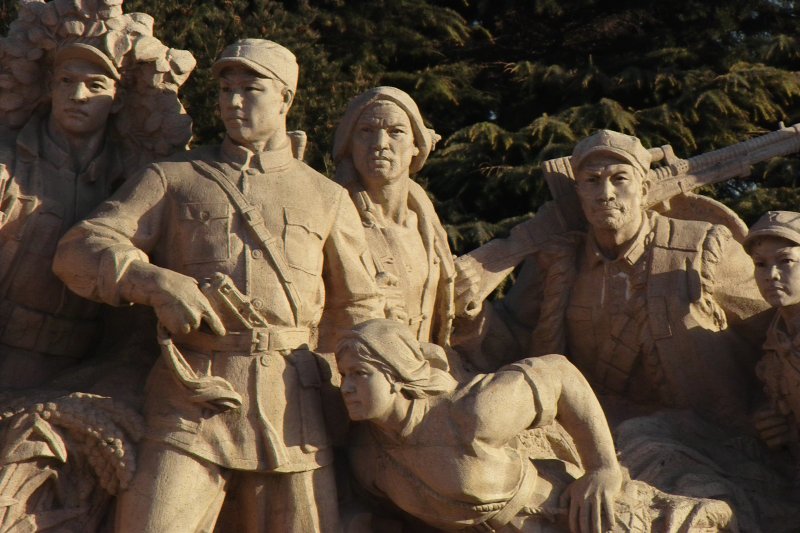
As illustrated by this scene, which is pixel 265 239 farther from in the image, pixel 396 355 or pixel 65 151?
pixel 65 151

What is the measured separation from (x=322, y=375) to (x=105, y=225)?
3.67ft

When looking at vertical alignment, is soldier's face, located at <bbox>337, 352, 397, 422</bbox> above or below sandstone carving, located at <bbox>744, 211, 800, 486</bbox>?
below

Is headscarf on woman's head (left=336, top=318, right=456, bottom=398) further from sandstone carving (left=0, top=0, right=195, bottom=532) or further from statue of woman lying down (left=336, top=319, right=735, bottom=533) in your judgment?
sandstone carving (left=0, top=0, right=195, bottom=532)

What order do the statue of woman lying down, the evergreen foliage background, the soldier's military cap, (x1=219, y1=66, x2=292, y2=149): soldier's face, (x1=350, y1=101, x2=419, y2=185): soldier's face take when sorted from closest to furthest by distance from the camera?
the statue of woman lying down
(x1=219, y1=66, x2=292, y2=149): soldier's face
(x1=350, y1=101, x2=419, y2=185): soldier's face
the soldier's military cap
the evergreen foliage background

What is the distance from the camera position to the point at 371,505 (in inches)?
328

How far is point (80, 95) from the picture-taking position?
8664mm

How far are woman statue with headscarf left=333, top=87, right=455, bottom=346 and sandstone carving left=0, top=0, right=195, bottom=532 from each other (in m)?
0.81

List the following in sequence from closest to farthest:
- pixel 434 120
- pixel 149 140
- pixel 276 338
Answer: pixel 276 338
pixel 149 140
pixel 434 120

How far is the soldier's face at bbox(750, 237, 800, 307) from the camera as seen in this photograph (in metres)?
8.75

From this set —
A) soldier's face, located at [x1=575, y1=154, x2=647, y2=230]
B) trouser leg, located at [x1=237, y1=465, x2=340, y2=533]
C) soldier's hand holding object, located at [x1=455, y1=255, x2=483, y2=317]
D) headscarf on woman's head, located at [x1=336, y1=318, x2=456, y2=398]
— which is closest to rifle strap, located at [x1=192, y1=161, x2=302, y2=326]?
headscarf on woman's head, located at [x1=336, y1=318, x2=456, y2=398]

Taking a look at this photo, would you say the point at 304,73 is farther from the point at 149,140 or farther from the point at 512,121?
the point at 149,140

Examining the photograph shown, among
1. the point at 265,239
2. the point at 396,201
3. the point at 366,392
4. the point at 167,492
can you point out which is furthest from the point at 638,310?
the point at 167,492

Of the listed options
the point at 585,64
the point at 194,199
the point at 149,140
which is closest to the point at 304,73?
the point at 585,64

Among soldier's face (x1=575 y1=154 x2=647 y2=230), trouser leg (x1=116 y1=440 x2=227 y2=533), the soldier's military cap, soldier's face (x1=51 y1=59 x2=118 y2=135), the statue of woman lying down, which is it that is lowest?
trouser leg (x1=116 y1=440 x2=227 y2=533)
